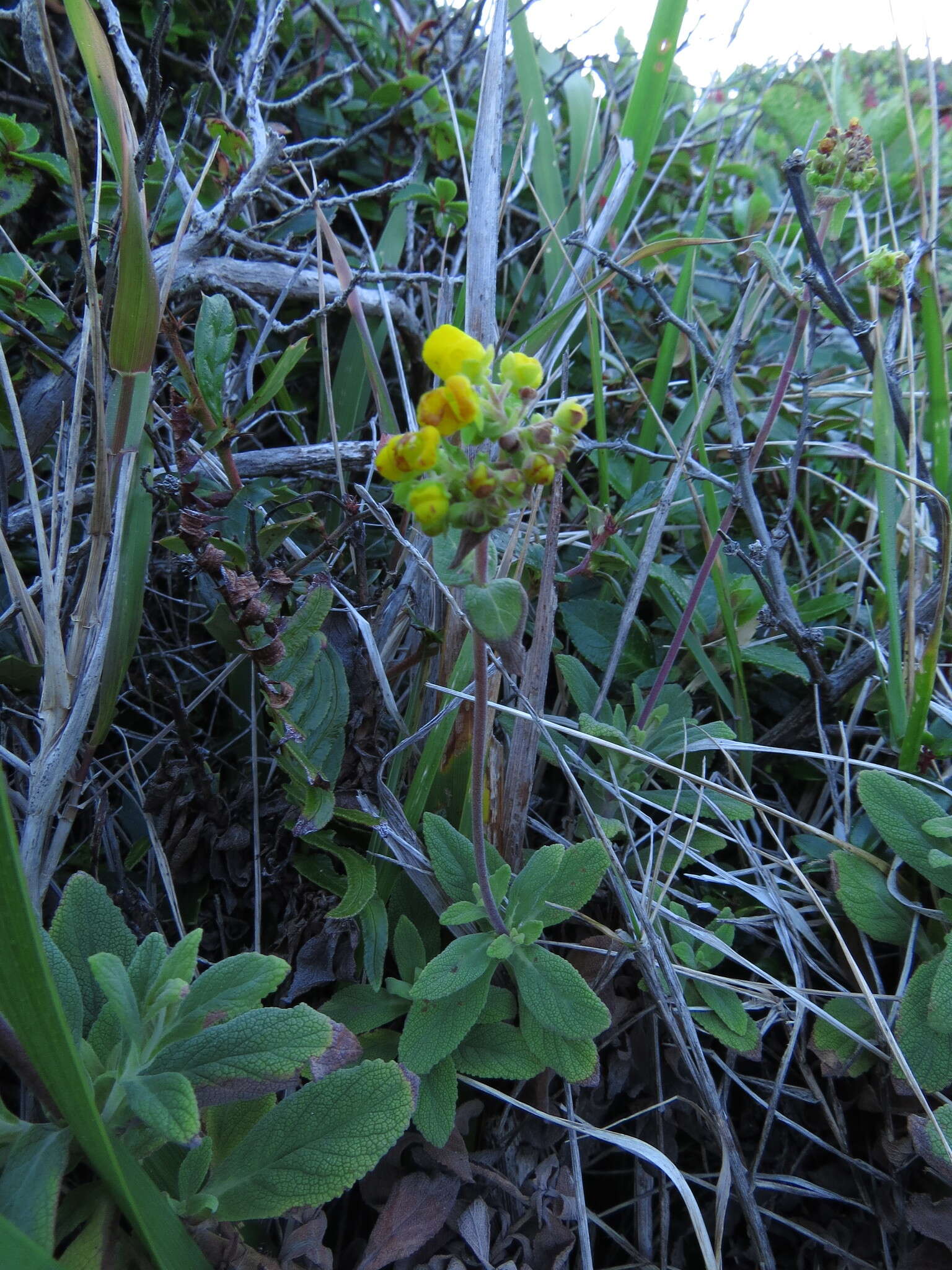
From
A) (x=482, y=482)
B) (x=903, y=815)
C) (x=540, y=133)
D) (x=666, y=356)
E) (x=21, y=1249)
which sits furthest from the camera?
(x=540, y=133)

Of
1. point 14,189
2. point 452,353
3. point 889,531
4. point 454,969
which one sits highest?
point 14,189

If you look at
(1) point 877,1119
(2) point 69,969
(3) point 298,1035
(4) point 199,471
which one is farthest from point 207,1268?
(4) point 199,471

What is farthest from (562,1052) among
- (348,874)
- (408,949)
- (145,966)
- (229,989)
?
(145,966)

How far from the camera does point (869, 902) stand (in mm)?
1623

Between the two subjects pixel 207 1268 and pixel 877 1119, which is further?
pixel 877 1119

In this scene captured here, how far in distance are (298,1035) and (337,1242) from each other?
1.94ft

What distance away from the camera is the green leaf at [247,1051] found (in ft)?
3.58

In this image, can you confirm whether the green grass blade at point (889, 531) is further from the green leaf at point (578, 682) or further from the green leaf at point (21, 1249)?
the green leaf at point (21, 1249)

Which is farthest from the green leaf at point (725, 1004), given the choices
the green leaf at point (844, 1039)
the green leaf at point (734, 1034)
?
the green leaf at point (844, 1039)

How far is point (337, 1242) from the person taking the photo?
1.41 metres

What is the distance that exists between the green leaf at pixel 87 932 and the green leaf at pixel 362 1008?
1.23 feet

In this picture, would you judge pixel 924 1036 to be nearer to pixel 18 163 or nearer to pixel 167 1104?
pixel 167 1104

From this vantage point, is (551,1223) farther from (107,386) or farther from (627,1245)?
(107,386)

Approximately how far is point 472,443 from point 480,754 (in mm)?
463
